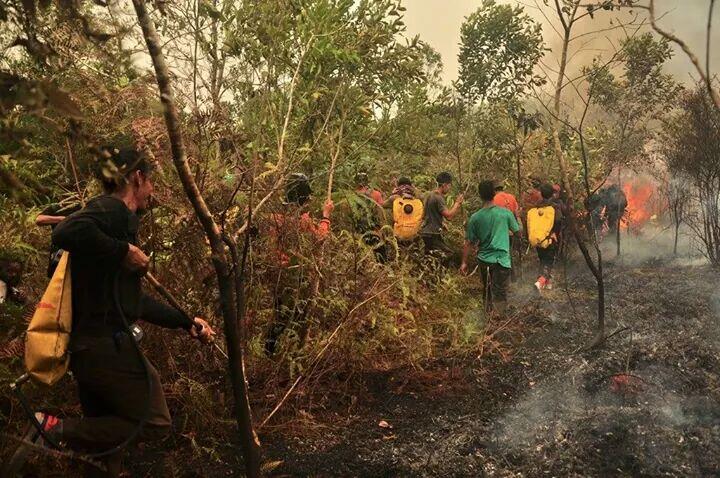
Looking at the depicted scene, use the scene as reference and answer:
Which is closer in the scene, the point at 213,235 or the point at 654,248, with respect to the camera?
the point at 213,235

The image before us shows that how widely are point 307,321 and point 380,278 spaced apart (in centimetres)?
71

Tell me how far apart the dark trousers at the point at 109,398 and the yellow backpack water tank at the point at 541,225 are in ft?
21.8

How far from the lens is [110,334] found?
2705 mm

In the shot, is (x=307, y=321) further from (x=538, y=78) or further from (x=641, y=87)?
(x=641, y=87)

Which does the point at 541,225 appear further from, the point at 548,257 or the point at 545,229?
the point at 548,257

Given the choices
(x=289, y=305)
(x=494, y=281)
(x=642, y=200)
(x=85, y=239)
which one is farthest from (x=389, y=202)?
(x=642, y=200)

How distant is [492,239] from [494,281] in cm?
55

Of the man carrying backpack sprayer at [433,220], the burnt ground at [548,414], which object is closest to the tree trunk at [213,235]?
the burnt ground at [548,414]

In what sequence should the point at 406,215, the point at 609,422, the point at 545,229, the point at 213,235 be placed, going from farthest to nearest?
1. the point at 545,229
2. the point at 406,215
3. the point at 609,422
4. the point at 213,235

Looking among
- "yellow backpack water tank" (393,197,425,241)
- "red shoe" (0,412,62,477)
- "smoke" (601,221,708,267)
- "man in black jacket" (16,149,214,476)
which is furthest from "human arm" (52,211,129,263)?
"smoke" (601,221,708,267)

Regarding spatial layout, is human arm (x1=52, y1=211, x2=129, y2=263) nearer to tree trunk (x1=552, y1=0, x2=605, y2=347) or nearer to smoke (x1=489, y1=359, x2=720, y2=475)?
smoke (x1=489, y1=359, x2=720, y2=475)

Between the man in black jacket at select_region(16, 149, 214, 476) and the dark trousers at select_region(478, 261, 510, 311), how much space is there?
15.7 ft

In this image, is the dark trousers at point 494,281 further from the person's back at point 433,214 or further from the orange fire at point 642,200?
the orange fire at point 642,200

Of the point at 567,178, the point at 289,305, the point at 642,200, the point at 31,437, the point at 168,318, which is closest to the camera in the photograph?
the point at 31,437
